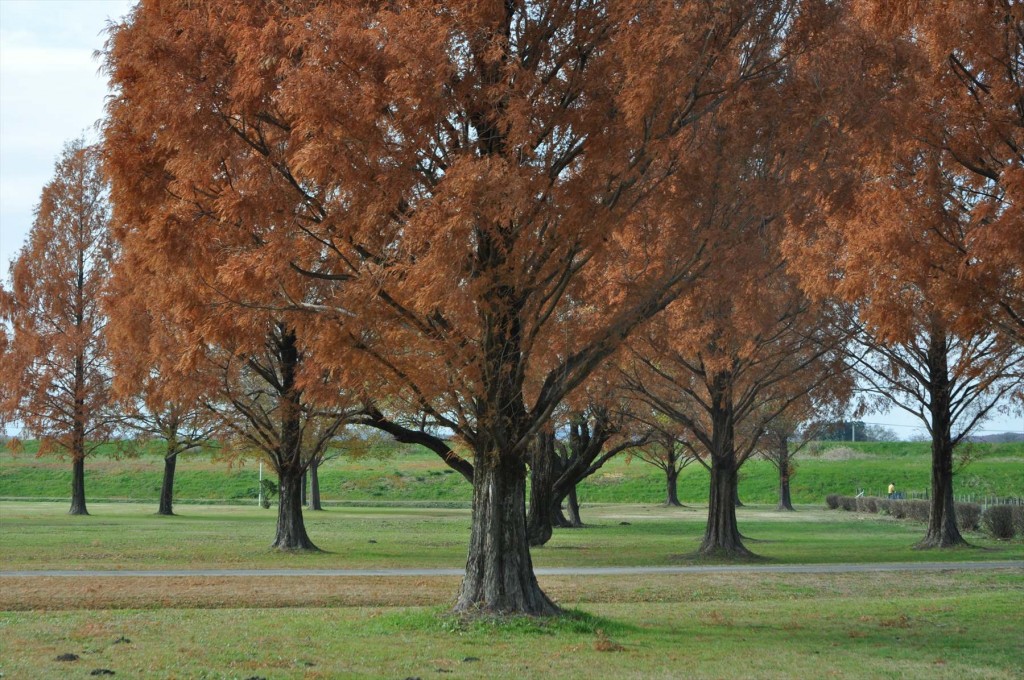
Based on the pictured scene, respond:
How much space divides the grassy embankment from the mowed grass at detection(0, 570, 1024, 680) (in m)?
47.0

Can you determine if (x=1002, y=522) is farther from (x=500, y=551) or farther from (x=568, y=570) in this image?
(x=500, y=551)

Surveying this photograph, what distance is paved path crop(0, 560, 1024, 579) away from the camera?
19016 millimetres

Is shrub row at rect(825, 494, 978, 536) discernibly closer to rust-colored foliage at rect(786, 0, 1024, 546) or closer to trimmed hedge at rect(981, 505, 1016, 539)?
trimmed hedge at rect(981, 505, 1016, 539)

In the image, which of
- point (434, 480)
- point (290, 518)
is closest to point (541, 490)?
point (290, 518)

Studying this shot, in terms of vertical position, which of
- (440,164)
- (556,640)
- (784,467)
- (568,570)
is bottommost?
(568,570)

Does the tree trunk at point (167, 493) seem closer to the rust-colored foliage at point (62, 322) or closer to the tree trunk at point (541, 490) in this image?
the rust-colored foliage at point (62, 322)

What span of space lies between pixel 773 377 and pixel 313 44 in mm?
18528

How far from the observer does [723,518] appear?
85.0 feet

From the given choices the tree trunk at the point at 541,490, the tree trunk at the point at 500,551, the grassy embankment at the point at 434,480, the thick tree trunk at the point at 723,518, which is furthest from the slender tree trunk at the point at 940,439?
the grassy embankment at the point at 434,480

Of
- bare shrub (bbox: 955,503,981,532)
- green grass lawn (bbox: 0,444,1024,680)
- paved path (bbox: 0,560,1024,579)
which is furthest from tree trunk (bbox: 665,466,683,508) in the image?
paved path (bbox: 0,560,1024,579)

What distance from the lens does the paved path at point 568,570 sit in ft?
62.4

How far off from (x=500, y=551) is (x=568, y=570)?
Result: 855 centimetres

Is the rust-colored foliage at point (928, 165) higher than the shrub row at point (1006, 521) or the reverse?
higher

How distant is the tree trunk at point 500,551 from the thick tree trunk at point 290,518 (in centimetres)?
1379
